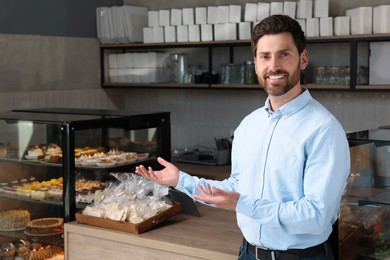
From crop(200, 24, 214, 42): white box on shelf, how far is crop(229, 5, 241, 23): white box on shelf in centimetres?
21

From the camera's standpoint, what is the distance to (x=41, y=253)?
337 cm

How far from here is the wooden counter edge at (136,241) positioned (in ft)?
8.30

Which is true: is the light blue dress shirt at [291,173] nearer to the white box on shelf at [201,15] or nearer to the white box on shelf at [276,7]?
the white box on shelf at [276,7]

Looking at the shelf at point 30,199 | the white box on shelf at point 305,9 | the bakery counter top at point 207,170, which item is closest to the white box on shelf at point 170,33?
the bakery counter top at point 207,170

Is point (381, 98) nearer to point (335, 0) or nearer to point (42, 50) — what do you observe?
point (335, 0)

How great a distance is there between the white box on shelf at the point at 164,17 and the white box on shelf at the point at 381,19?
194 cm

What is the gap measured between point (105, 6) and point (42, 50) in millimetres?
972

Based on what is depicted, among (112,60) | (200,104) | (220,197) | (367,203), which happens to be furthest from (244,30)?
(220,197)

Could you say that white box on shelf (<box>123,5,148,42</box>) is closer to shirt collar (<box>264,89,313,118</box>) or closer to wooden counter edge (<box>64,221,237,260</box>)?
wooden counter edge (<box>64,221,237,260</box>)

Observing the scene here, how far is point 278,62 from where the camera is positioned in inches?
70.5

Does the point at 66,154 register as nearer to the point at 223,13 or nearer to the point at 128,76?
the point at 223,13

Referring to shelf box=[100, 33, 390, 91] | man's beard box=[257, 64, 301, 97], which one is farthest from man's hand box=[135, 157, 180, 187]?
shelf box=[100, 33, 390, 91]

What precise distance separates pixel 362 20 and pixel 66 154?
8.81 feet

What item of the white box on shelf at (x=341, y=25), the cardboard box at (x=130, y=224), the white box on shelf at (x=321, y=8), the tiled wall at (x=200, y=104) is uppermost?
the white box on shelf at (x=321, y=8)
